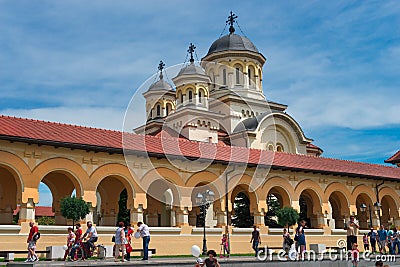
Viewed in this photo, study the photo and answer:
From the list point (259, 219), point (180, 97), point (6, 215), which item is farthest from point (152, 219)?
point (180, 97)

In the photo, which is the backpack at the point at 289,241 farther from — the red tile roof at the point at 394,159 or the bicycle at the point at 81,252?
the red tile roof at the point at 394,159

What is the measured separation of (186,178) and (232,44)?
24602 millimetres

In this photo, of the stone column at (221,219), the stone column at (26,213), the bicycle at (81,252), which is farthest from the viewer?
the stone column at (221,219)

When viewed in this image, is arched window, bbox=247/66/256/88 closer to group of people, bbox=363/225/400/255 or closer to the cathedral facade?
the cathedral facade

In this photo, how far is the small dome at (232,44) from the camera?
153 feet

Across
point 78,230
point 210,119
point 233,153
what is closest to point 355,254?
point 78,230

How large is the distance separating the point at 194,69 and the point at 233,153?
1947 centimetres

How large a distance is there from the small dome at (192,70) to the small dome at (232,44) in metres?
2.32

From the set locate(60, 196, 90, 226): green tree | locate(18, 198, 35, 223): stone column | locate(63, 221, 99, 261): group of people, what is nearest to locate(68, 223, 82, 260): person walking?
locate(63, 221, 99, 261): group of people

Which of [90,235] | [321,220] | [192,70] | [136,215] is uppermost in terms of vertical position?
[192,70]

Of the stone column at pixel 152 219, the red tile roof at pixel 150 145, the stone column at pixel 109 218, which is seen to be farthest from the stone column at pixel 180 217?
the stone column at pixel 152 219

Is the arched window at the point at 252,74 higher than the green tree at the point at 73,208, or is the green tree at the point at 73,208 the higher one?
the arched window at the point at 252,74

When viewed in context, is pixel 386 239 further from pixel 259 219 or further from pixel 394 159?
pixel 394 159

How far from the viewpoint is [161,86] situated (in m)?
54.6
